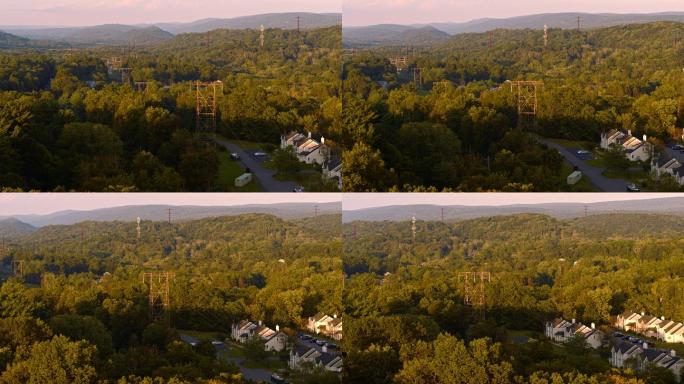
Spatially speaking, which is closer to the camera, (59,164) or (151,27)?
(59,164)

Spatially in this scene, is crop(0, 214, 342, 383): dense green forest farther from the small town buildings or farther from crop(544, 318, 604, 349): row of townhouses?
the small town buildings

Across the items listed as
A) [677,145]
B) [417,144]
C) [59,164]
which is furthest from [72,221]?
[677,145]

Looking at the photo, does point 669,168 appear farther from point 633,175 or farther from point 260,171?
point 260,171

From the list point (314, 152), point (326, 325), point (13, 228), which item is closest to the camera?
point (314, 152)

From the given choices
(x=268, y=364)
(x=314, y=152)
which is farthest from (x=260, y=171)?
(x=268, y=364)

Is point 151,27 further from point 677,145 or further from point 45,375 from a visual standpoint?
point 677,145

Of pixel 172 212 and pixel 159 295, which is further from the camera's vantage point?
pixel 159 295
